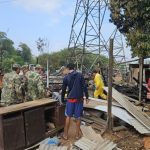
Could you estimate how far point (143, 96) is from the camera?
57.7ft

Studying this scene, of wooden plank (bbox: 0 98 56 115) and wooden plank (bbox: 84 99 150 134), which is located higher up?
wooden plank (bbox: 0 98 56 115)

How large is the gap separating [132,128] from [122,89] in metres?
8.86

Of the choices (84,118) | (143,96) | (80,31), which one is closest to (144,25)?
(143,96)

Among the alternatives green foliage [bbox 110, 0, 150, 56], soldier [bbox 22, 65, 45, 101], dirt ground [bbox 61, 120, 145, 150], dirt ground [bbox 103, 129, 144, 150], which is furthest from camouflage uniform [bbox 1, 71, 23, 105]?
green foliage [bbox 110, 0, 150, 56]

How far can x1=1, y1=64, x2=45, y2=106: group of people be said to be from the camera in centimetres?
989

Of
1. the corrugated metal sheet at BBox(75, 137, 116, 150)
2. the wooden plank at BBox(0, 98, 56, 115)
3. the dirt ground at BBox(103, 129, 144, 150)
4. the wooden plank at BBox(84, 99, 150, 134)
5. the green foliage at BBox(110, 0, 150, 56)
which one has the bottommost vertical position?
the dirt ground at BBox(103, 129, 144, 150)

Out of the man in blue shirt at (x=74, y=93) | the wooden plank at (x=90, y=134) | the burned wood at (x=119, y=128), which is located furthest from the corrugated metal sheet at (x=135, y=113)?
the man in blue shirt at (x=74, y=93)

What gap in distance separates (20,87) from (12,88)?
0.72 ft

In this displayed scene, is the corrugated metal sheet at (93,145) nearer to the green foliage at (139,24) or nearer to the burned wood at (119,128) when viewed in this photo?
the burned wood at (119,128)

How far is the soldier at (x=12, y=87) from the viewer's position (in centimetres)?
989

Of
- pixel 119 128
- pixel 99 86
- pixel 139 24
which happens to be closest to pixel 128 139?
pixel 119 128

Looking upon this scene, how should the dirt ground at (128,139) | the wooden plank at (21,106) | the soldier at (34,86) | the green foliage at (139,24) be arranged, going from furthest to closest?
the green foliage at (139,24) < the soldier at (34,86) < the dirt ground at (128,139) < the wooden plank at (21,106)

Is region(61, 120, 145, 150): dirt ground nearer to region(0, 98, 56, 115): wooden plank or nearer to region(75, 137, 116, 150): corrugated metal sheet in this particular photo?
region(75, 137, 116, 150): corrugated metal sheet

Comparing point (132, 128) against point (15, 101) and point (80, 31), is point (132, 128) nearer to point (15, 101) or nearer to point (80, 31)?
point (15, 101)
